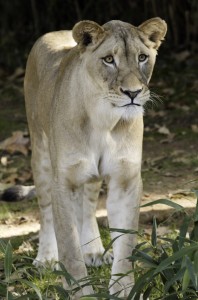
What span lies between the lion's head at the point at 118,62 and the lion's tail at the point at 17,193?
2117 millimetres

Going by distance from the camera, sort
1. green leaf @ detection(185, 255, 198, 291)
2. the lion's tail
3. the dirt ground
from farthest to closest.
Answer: the lion's tail < the dirt ground < green leaf @ detection(185, 255, 198, 291)

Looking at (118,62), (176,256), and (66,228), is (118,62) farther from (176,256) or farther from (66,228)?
(176,256)

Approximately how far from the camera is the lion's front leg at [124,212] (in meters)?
4.45

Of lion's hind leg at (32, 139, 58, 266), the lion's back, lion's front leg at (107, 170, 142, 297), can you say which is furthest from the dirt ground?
lion's front leg at (107, 170, 142, 297)

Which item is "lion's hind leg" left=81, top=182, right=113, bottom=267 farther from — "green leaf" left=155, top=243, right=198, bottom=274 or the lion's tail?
"green leaf" left=155, top=243, right=198, bottom=274

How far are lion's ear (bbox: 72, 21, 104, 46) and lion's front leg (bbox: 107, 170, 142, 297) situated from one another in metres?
0.67

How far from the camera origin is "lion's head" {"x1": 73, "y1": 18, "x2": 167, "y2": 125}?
162 inches

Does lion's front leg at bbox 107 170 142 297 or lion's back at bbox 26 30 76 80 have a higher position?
lion's back at bbox 26 30 76 80

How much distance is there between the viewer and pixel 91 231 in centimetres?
535

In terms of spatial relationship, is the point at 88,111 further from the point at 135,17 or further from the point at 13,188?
the point at 135,17

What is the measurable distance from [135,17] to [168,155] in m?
3.41

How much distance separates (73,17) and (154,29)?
6747 mm

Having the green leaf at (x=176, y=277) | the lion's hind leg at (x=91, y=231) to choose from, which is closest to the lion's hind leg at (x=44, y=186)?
the lion's hind leg at (x=91, y=231)

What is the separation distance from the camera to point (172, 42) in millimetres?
10641
